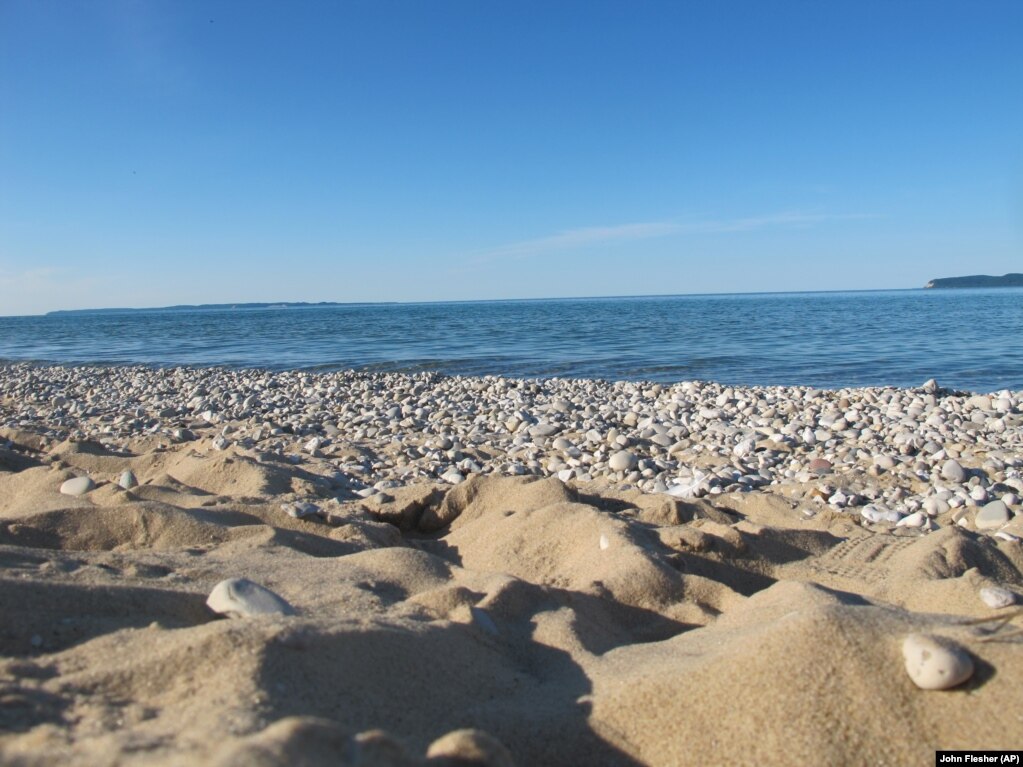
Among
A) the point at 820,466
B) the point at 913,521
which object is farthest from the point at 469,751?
the point at 820,466

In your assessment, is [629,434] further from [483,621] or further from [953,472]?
[483,621]

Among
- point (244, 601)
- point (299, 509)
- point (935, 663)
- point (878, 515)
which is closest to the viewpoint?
point (935, 663)

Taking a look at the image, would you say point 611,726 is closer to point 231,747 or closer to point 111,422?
point 231,747

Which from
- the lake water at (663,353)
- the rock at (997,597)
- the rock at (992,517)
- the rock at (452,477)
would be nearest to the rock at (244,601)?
the rock at (997,597)

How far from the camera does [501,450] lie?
6969mm

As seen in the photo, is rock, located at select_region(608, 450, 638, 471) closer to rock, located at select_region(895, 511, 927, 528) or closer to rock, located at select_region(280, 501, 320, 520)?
rock, located at select_region(895, 511, 927, 528)

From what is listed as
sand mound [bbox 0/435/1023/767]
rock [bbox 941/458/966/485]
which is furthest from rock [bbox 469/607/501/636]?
rock [bbox 941/458/966/485]

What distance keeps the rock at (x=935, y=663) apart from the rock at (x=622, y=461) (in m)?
4.30

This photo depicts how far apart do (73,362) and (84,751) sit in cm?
2086

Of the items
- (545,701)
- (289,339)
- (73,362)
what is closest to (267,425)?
(545,701)

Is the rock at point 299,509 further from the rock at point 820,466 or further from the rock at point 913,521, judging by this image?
the rock at point 820,466

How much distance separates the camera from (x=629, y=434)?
288 inches

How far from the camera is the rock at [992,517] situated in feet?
14.0

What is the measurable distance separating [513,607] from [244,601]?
920 millimetres
